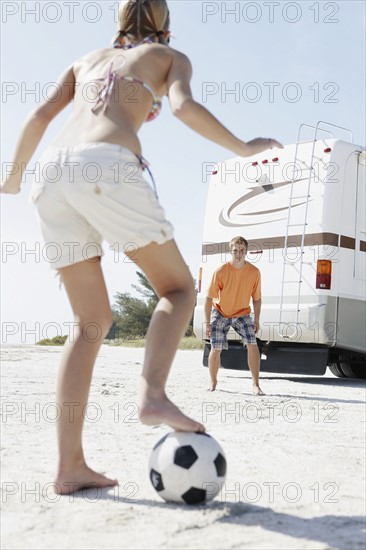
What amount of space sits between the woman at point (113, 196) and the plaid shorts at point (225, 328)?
4.81 m

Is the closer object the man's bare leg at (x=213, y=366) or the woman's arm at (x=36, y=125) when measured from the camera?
the woman's arm at (x=36, y=125)

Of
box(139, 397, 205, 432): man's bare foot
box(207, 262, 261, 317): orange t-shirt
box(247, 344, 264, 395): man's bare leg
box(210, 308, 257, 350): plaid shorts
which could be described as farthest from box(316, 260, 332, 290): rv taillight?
box(139, 397, 205, 432): man's bare foot

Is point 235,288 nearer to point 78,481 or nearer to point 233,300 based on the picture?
point 233,300

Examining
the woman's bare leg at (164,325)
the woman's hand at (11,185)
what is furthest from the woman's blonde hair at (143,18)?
the woman's bare leg at (164,325)

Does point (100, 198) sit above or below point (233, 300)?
above

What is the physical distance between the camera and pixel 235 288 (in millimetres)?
7633

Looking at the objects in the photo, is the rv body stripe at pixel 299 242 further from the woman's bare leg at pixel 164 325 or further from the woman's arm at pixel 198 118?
the woman's bare leg at pixel 164 325

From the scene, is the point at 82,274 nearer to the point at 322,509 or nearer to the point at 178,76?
the point at 178,76

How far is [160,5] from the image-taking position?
113 inches

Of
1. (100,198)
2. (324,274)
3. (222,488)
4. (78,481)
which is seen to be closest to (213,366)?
(324,274)

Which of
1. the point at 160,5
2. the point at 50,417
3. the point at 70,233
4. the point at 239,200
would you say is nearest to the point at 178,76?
the point at 160,5

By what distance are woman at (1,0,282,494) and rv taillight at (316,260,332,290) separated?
5.96 metres

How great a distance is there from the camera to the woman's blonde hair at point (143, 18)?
112 inches

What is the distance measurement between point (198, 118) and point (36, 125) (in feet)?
2.42
